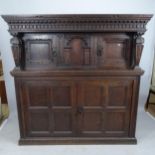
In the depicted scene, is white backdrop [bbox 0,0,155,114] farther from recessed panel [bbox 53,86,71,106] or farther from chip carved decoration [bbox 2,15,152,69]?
recessed panel [bbox 53,86,71,106]

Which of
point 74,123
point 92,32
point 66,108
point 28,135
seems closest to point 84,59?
point 92,32

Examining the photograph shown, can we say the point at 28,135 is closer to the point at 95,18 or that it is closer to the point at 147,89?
the point at 95,18

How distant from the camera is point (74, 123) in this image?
2.14 m

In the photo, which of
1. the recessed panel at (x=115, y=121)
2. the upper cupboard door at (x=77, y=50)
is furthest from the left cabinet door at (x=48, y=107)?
the recessed panel at (x=115, y=121)

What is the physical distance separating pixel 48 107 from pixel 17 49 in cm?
69

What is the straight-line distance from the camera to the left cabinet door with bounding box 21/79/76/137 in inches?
79.0

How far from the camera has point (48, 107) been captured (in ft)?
6.81

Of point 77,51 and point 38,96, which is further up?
point 77,51

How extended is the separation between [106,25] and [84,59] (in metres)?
0.40

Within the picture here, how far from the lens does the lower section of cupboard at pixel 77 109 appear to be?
1996 mm

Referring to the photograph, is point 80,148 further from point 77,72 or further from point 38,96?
point 77,72

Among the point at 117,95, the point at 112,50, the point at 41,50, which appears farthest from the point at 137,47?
the point at 41,50

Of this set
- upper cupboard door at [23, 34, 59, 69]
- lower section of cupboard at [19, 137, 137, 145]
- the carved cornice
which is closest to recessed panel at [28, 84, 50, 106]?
upper cupboard door at [23, 34, 59, 69]

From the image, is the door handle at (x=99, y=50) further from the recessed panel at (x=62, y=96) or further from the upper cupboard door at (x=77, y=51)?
the recessed panel at (x=62, y=96)
